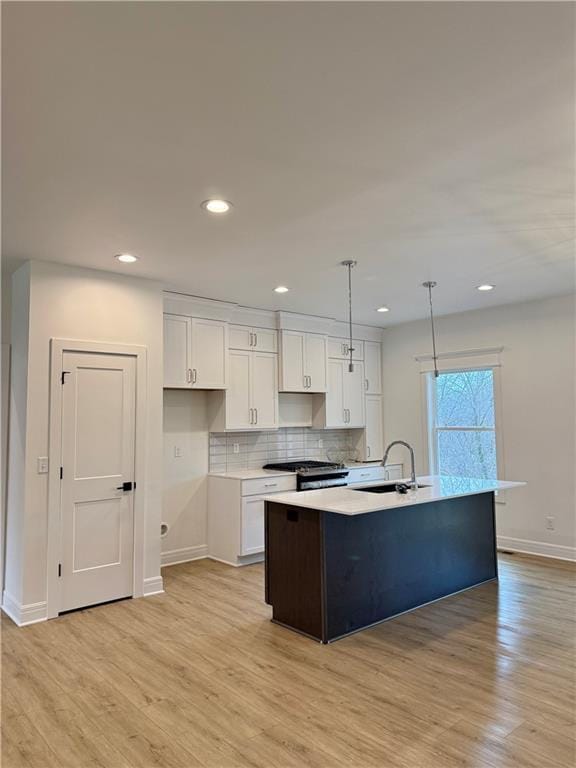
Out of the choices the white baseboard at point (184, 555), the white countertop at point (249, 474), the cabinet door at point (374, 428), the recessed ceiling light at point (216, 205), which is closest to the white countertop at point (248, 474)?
the white countertop at point (249, 474)

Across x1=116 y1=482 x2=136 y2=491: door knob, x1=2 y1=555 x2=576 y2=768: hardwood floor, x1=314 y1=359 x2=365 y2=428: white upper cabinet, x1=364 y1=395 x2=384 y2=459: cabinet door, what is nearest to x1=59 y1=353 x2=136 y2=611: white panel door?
x1=116 y1=482 x2=136 y2=491: door knob

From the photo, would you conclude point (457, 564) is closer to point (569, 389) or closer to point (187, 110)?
point (569, 389)

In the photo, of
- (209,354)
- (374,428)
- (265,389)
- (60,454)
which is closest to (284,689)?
(60,454)

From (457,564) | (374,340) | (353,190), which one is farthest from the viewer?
(374,340)

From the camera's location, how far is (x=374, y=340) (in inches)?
286

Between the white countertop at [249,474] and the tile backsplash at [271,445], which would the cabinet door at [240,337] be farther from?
the white countertop at [249,474]

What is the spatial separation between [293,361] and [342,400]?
3.23 feet

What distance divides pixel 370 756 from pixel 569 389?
4389 millimetres

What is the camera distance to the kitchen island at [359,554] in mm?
3430

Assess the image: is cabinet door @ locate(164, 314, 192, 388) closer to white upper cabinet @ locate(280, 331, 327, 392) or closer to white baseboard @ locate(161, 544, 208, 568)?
white upper cabinet @ locate(280, 331, 327, 392)

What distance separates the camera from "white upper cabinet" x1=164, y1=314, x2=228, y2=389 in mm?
5086

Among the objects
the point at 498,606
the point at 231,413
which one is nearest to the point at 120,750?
the point at 498,606

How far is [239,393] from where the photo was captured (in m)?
5.64

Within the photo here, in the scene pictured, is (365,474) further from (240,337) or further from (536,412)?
(240,337)
